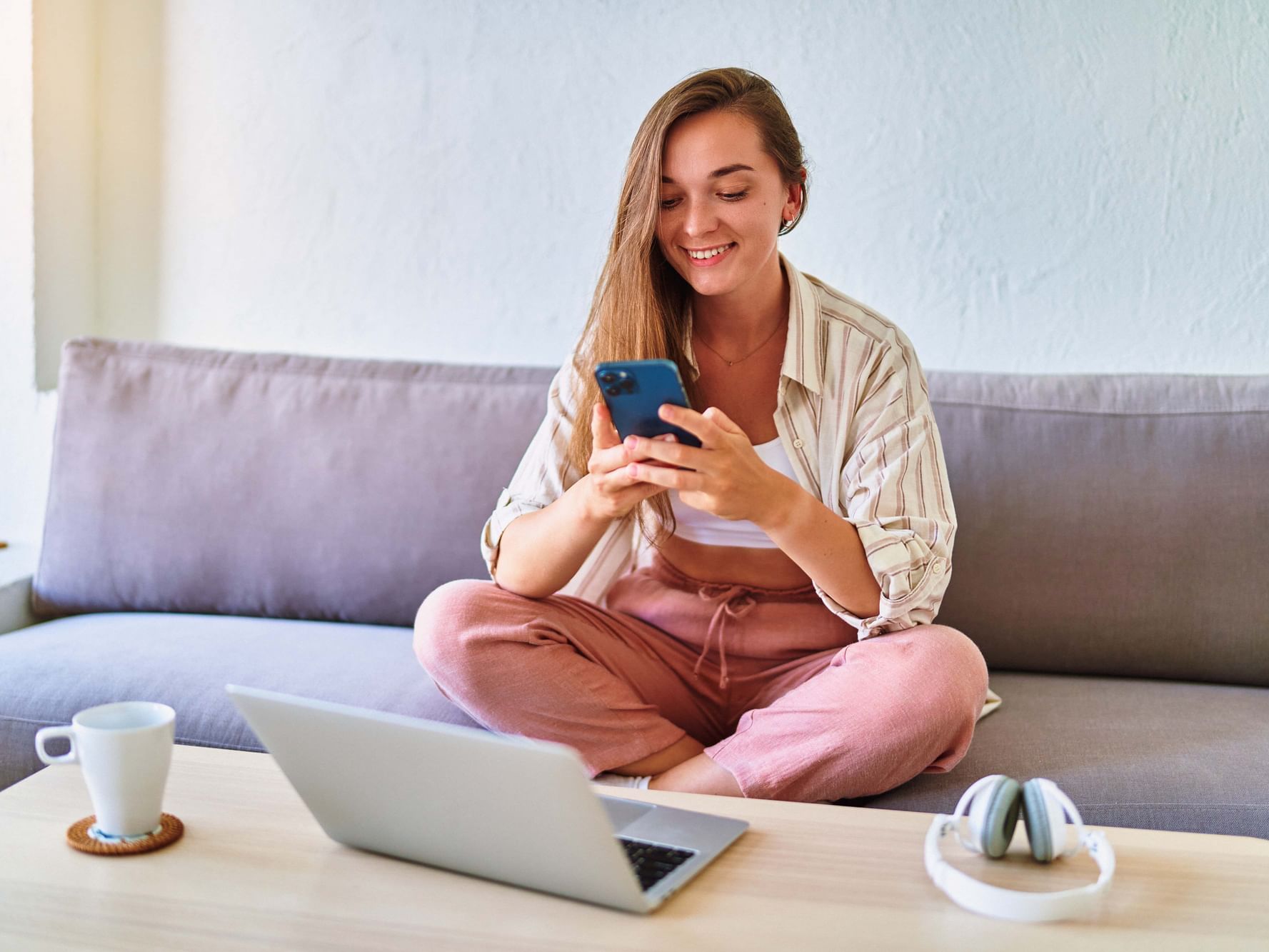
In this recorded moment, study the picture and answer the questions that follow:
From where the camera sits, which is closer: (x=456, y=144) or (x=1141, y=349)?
(x=1141, y=349)

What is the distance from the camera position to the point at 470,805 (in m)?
0.82

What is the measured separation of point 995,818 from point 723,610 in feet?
2.36

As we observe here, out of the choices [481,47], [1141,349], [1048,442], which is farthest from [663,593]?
[481,47]

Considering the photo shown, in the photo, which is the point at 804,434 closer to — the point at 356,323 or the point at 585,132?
the point at 585,132

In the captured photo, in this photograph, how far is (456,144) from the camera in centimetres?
232

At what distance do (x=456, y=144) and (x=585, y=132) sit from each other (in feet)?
0.84

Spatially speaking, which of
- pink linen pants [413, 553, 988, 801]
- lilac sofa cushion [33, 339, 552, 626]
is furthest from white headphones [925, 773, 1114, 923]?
lilac sofa cushion [33, 339, 552, 626]

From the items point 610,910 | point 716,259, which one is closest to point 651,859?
point 610,910

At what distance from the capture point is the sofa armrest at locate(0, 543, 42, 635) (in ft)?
6.53

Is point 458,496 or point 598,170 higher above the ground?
point 598,170

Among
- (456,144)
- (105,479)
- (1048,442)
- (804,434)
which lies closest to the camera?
(804,434)

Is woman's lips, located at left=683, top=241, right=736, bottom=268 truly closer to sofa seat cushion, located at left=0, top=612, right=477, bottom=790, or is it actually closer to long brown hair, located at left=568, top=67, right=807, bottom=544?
long brown hair, located at left=568, top=67, right=807, bottom=544

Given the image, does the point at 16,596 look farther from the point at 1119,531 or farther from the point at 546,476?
the point at 1119,531

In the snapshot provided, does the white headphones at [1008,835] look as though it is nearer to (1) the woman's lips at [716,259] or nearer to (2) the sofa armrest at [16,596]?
(1) the woman's lips at [716,259]
